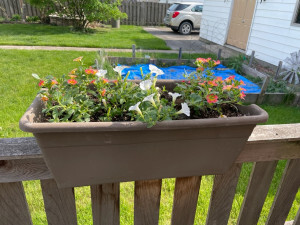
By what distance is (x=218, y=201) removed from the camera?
1173 millimetres

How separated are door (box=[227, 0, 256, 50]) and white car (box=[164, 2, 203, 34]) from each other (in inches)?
173

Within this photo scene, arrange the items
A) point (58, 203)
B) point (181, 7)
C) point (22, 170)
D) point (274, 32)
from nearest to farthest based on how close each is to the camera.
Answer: point (22, 170)
point (58, 203)
point (274, 32)
point (181, 7)

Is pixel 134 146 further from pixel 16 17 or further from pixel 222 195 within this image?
pixel 16 17

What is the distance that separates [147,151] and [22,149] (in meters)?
0.44

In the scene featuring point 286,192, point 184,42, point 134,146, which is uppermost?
point 134,146

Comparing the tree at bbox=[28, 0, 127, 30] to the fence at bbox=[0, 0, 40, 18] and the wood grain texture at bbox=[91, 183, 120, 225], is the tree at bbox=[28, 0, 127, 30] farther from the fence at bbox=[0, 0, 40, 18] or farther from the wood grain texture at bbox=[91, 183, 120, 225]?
the wood grain texture at bbox=[91, 183, 120, 225]

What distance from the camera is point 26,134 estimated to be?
292 centimetres

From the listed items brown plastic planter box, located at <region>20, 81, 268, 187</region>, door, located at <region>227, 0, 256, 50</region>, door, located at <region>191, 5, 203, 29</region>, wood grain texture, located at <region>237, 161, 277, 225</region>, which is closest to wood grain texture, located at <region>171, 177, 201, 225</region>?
brown plastic planter box, located at <region>20, 81, 268, 187</region>

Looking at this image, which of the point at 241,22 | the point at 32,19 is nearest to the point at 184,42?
the point at 241,22

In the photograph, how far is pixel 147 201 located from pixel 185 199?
18cm

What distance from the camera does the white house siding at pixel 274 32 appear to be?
5.86 m

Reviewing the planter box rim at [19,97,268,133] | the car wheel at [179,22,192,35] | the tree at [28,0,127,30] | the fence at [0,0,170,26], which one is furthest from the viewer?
the fence at [0,0,170,26]

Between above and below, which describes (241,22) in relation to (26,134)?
above

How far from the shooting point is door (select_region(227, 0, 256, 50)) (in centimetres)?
744
